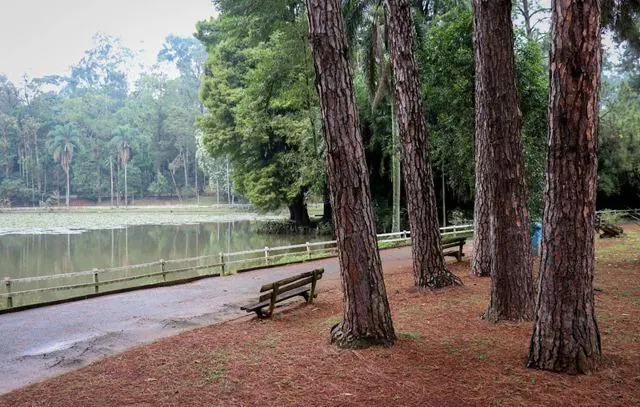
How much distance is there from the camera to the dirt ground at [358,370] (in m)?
4.17

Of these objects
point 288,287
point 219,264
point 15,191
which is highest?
point 15,191

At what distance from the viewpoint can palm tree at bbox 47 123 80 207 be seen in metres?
70.1

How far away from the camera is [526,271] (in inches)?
257

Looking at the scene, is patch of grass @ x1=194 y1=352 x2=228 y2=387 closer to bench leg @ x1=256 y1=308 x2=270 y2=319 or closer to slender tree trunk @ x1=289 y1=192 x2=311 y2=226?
bench leg @ x1=256 y1=308 x2=270 y2=319

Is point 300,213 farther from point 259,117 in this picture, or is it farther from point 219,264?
point 219,264

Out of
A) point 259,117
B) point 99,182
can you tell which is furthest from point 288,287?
point 99,182

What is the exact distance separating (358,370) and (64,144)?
76731 mm

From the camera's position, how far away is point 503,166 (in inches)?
264

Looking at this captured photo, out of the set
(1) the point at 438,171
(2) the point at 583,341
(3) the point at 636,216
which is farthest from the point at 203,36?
(2) the point at 583,341

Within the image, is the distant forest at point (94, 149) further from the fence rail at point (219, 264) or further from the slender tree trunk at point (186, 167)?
the fence rail at point (219, 264)

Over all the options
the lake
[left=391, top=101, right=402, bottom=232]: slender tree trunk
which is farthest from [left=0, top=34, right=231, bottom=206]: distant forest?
[left=391, top=101, right=402, bottom=232]: slender tree trunk

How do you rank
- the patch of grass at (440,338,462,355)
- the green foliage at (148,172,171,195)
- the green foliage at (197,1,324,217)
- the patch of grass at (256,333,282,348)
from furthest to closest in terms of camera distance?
the green foliage at (148,172,171,195) → the green foliage at (197,1,324,217) → the patch of grass at (256,333,282,348) → the patch of grass at (440,338,462,355)

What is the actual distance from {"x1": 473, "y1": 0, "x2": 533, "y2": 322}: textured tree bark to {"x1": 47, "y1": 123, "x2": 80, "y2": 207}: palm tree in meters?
73.7

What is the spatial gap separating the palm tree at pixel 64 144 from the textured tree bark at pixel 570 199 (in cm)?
7566
